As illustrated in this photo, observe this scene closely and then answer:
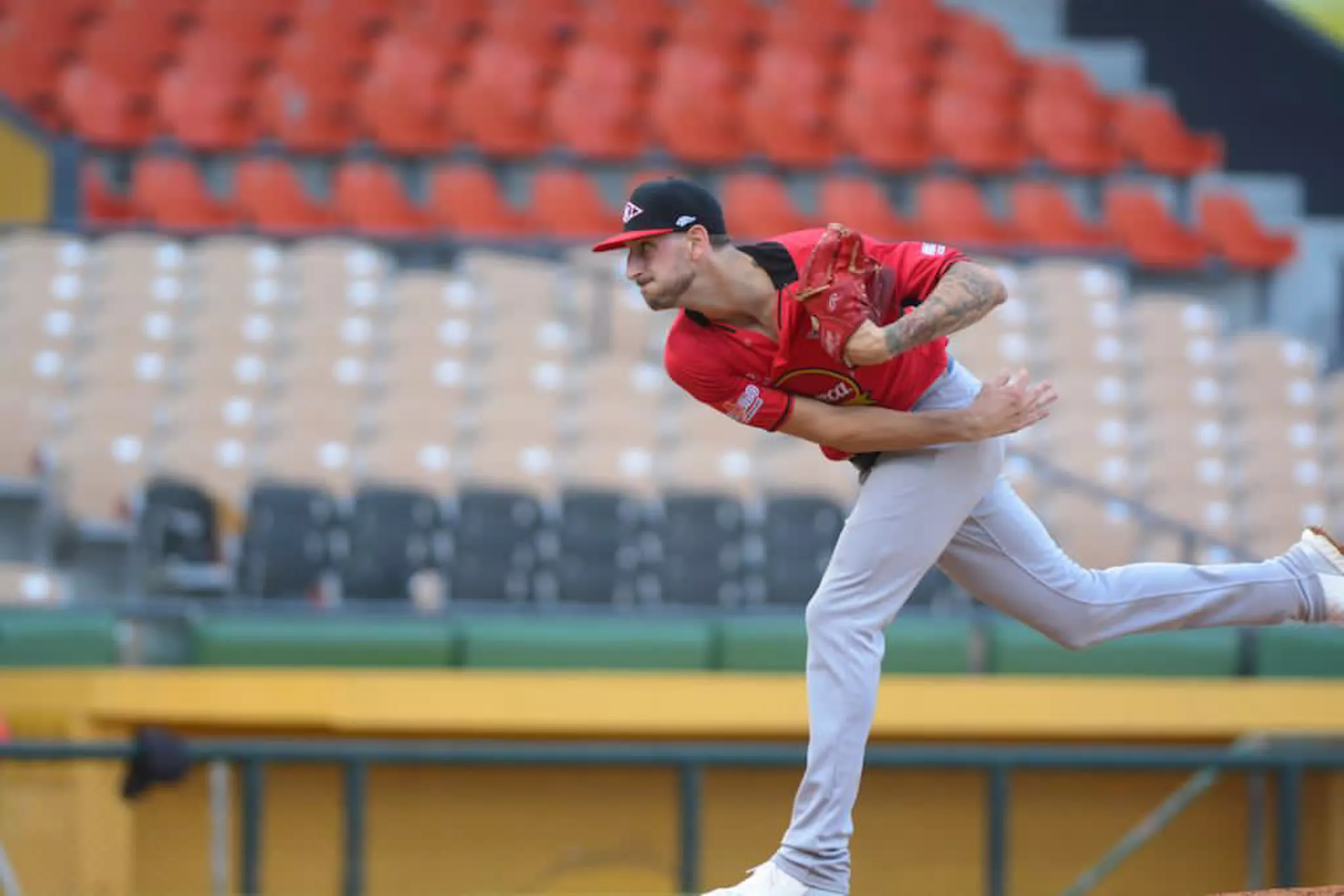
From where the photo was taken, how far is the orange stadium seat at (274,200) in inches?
485

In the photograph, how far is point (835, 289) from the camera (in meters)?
3.28

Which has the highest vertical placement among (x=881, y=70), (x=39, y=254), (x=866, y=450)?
(x=881, y=70)

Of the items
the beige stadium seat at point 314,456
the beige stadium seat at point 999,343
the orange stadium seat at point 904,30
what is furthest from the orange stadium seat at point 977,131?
the beige stadium seat at point 314,456

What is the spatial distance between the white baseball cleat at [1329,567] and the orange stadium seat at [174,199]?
9.61 meters

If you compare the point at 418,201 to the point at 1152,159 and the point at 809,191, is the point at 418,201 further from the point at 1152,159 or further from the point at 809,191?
the point at 1152,159

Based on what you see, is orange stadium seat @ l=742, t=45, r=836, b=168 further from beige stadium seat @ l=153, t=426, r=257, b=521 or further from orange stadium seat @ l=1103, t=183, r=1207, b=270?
beige stadium seat @ l=153, t=426, r=257, b=521

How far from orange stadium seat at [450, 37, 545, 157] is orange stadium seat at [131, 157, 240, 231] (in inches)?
76.1

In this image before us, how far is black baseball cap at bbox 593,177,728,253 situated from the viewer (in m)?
3.50

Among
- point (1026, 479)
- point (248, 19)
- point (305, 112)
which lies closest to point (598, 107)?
point (305, 112)

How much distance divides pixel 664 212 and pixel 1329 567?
1.70 m

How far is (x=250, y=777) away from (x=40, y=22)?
10.1 meters

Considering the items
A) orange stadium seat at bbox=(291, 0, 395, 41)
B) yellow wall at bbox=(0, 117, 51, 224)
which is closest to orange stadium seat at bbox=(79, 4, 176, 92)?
orange stadium seat at bbox=(291, 0, 395, 41)

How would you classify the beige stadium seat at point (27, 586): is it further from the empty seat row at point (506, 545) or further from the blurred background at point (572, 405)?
the empty seat row at point (506, 545)

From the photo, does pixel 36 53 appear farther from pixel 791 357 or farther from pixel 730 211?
pixel 791 357
